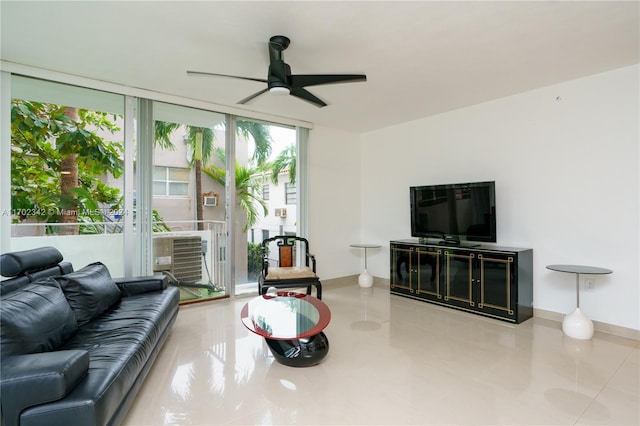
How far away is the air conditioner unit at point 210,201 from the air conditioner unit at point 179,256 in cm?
48

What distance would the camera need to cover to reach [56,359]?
5.32 feet

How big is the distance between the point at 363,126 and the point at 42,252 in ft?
14.9

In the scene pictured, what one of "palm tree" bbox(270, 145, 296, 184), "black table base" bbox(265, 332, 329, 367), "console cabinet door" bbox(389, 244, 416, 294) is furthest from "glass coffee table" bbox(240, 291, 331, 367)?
"palm tree" bbox(270, 145, 296, 184)

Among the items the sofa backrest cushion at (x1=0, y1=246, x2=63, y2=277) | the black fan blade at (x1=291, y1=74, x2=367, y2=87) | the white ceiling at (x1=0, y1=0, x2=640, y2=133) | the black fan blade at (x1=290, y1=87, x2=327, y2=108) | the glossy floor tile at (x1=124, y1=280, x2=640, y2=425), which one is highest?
the white ceiling at (x1=0, y1=0, x2=640, y2=133)

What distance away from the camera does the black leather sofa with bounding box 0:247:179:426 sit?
1.51m

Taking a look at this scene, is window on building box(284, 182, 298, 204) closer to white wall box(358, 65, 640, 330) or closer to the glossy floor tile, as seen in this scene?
white wall box(358, 65, 640, 330)

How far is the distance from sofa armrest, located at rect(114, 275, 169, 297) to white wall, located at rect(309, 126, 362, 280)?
2522mm

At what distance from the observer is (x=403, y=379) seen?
8.32ft

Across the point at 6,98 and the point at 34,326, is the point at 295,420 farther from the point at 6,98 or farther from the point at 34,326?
the point at 6,98

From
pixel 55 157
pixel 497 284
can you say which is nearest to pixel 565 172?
pixel 497 284

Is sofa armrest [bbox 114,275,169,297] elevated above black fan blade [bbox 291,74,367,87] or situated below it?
below

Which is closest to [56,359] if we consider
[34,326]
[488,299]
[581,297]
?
[34,326]

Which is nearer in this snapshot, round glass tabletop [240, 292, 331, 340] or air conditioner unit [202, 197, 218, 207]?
round glass tabletop [240, 292, 331, 340]

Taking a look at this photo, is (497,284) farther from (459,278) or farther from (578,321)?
(578,321)
